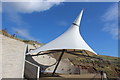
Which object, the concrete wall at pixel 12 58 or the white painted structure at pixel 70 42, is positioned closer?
the concrete wall at pixel 12 58

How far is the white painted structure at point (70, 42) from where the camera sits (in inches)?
307

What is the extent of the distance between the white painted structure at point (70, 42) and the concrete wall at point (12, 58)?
0.80 metres

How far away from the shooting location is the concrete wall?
7.12 metres

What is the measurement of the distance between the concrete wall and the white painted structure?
2.61 feet

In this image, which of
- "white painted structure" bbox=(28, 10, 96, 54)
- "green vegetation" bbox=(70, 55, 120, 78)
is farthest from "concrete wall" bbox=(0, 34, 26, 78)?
→ "green vegetation" bbox=(70, 55, 120, 78)

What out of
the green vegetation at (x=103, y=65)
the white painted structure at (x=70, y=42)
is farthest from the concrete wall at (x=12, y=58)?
the green vegetation at (x=103, y=65)

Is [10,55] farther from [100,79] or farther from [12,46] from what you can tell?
[100,79]

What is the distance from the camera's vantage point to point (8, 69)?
7.20 meters

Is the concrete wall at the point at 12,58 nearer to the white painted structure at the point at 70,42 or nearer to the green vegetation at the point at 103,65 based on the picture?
the white painted structure at the point at 70,42

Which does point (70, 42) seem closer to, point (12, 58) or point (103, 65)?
point (12, 58)

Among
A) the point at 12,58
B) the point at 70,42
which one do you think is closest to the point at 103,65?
the point at 70,42

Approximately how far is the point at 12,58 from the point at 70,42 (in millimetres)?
3547

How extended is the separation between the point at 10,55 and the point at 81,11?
21.9 ft

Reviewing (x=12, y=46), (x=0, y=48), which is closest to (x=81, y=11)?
(x=12, y=46)
